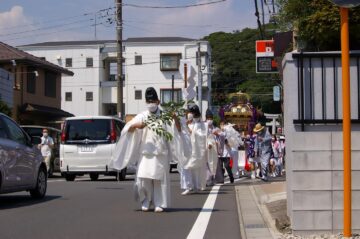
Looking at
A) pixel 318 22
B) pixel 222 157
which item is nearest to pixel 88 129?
pixel 222 157

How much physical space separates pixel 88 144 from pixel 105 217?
10.4m

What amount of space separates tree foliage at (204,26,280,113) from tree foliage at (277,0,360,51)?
59062 mm

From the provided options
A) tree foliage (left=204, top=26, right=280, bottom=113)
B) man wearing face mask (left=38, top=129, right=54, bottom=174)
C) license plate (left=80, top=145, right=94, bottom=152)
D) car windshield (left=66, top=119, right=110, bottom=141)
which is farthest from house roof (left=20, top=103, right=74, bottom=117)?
tree foliage (left=204, top=26, right=280, bottom=113)

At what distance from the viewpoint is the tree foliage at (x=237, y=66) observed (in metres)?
70.8

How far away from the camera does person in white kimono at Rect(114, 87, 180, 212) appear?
10.2m

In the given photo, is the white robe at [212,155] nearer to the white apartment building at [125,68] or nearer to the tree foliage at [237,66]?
the white apartment building at [125,68]

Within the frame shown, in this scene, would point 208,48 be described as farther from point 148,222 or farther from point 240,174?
point 148,222

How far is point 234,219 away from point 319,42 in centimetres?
305

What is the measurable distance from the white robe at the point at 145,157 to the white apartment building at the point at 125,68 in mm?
50663

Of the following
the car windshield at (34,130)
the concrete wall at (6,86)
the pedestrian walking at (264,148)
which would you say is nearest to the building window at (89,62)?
the concrete wall at (6,86)

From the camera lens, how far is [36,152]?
12938 mm

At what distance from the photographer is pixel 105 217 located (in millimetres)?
9906

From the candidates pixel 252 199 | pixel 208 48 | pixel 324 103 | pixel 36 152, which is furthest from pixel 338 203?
pixel 208 48

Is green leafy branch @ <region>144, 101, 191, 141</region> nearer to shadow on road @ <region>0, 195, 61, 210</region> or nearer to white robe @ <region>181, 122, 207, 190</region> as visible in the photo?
shadow on road @ <region>0, 195, 61, 210</region>
